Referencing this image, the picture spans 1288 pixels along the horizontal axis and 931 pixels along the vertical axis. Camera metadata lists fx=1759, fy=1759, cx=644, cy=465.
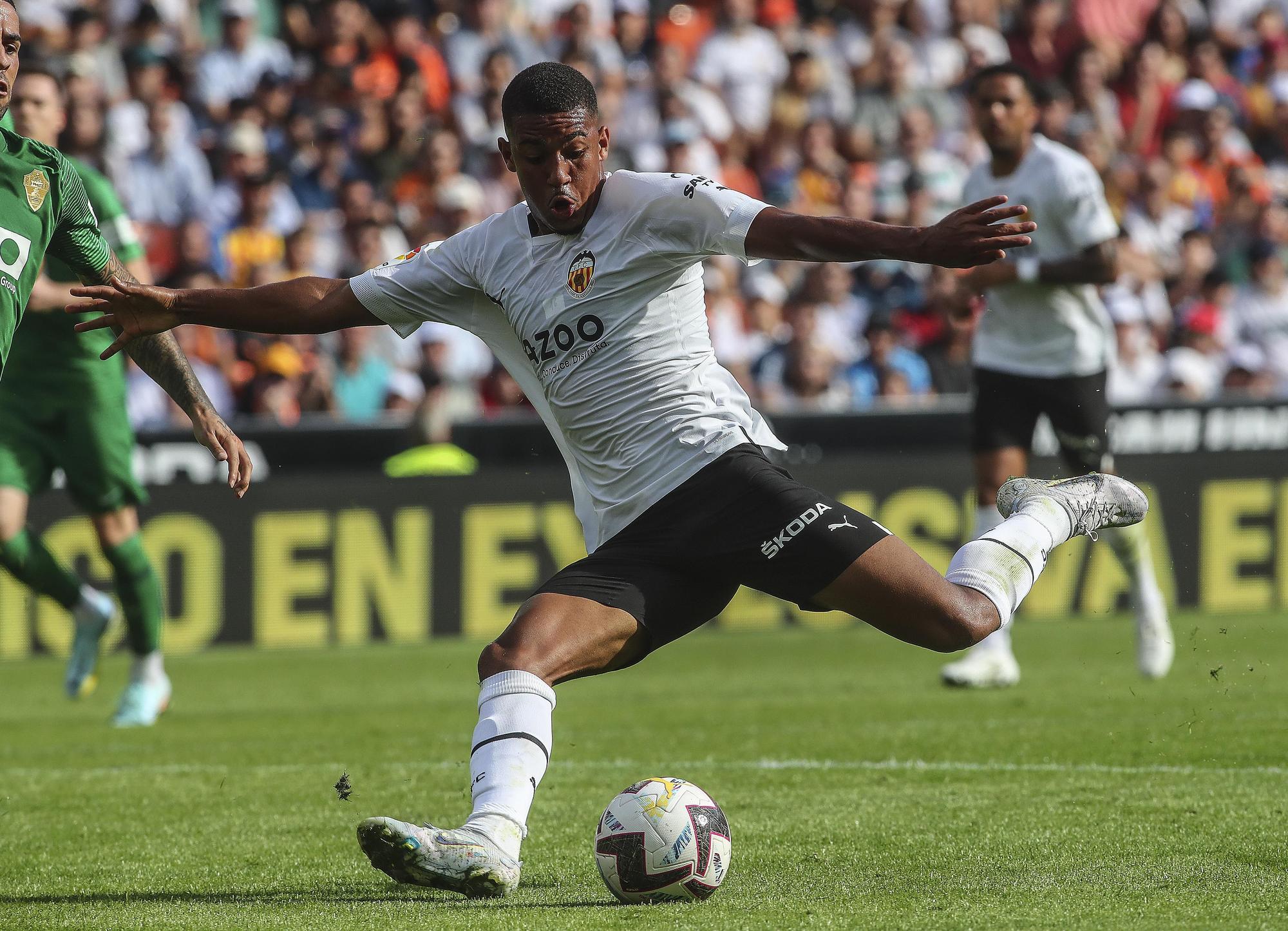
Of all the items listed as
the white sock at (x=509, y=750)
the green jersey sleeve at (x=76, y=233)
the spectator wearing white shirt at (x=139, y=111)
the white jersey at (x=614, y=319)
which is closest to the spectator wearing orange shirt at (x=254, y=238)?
the spectator wearing white shirt at (x=139, y=111)

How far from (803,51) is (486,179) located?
3.55m

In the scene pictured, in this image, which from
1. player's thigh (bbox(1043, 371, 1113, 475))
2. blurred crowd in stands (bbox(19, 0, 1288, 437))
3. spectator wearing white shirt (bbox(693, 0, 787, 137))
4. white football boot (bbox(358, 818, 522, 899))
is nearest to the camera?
white football boot (bbox(358, 818, 522, 899))

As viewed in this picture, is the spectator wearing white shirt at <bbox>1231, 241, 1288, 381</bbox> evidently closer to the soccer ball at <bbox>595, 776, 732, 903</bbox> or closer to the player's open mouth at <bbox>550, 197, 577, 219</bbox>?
the player's open mouth at <bbox>550, 197, 577, 219</bbox>

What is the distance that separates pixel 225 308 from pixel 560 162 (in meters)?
1.10

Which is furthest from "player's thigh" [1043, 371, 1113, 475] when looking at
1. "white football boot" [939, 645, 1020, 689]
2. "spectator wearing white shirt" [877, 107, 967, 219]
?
"spectator wearing white shirt" [877, 107, 967, 219]

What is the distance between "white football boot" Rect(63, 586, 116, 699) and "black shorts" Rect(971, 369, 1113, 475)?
4.57 metres

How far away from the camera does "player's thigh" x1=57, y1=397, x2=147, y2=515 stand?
8469 mm

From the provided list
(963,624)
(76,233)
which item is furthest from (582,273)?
(76,233)

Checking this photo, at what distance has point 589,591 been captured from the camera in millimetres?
4867

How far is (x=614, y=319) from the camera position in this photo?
4.98 meters

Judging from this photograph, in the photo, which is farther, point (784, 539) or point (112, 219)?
point (112, 219)

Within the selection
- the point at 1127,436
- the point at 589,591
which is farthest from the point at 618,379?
the point at 1127,436

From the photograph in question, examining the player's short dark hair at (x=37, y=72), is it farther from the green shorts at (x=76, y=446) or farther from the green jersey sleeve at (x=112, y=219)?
the green shorts at (x=76, y=446)

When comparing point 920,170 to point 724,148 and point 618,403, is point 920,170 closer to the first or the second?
point 724,148
